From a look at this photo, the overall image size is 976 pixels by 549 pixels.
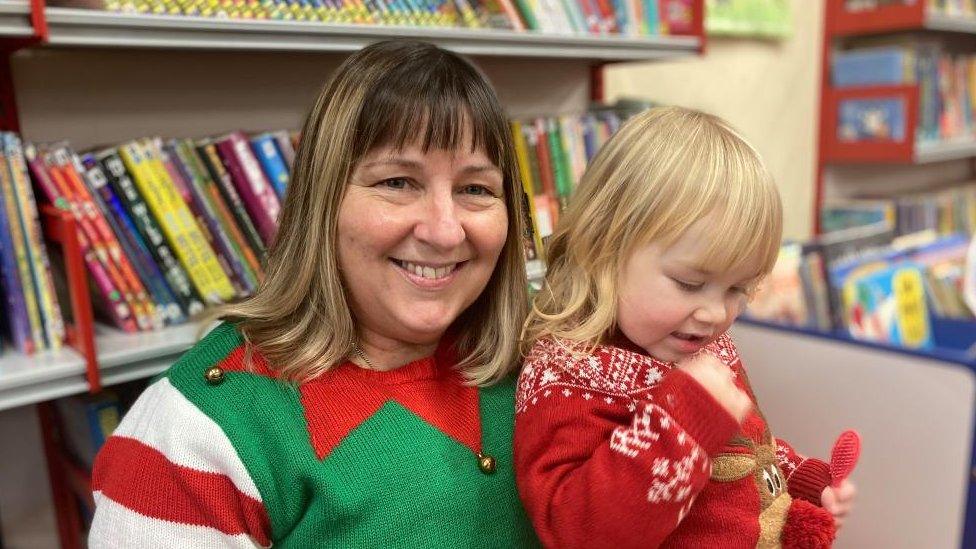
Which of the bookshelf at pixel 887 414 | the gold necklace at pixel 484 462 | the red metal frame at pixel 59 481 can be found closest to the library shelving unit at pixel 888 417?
the bookshelf at pixel 887 414

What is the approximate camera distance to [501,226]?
936 millimetres

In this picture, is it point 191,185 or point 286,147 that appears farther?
point 286,147

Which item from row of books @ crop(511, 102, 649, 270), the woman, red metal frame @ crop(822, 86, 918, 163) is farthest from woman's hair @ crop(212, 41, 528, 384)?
red metal frame @ crop(822, 86, 918, 163)

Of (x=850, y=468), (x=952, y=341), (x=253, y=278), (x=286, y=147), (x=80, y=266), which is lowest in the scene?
(x=952, y=341)

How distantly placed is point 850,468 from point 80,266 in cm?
103

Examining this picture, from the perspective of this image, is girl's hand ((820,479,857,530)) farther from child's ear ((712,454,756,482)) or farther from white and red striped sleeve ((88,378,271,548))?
white and red striped sleeve ((88,378,271,548))

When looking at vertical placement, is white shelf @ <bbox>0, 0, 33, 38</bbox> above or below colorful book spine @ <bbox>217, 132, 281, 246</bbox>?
above

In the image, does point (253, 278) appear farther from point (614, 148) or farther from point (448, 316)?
point (614, 148)

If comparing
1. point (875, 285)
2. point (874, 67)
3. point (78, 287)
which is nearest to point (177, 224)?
point (78, 287)

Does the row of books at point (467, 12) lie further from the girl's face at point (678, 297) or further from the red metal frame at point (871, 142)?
the red metal frame at point (871, 142)

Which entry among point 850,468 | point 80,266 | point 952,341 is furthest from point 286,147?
point 952,341

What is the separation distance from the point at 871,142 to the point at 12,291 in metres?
2.85

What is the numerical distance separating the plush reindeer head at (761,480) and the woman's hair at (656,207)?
0.63 ft

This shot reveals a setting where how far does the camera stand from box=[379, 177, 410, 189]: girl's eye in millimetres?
873
